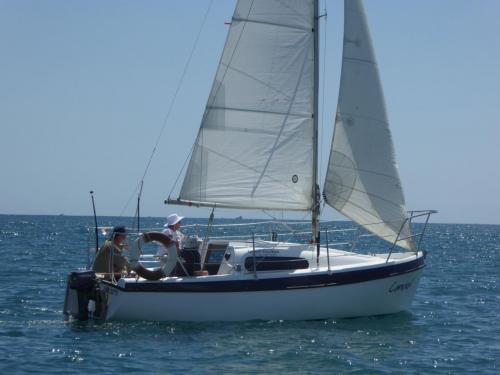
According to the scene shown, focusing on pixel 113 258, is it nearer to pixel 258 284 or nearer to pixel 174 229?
pixel 174 229

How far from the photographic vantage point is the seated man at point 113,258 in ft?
59.2

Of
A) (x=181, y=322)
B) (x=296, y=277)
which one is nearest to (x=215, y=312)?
(x=181, y=322)

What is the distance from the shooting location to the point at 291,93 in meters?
18.7

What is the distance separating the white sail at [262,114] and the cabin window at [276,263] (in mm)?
1320

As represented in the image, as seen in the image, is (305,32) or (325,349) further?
(305,32)

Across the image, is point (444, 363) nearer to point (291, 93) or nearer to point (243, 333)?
point (243, 333)

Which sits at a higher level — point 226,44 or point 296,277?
point 226,44

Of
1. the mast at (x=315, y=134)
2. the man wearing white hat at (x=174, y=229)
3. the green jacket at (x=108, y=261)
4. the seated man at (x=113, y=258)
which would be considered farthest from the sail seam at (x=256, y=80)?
the green jacket at (x=108, y=261)

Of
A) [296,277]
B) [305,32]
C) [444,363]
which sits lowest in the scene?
[444,363]

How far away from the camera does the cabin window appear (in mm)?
17734

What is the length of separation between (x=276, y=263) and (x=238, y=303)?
121 cm

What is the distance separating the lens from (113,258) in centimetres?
1825

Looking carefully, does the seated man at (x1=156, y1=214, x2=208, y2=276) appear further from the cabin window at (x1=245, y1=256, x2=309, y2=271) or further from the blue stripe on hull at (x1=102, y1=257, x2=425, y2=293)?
the cabin window at (x1=245, y1=256, x2=309, y2=271)

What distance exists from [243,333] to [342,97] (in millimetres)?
5949
